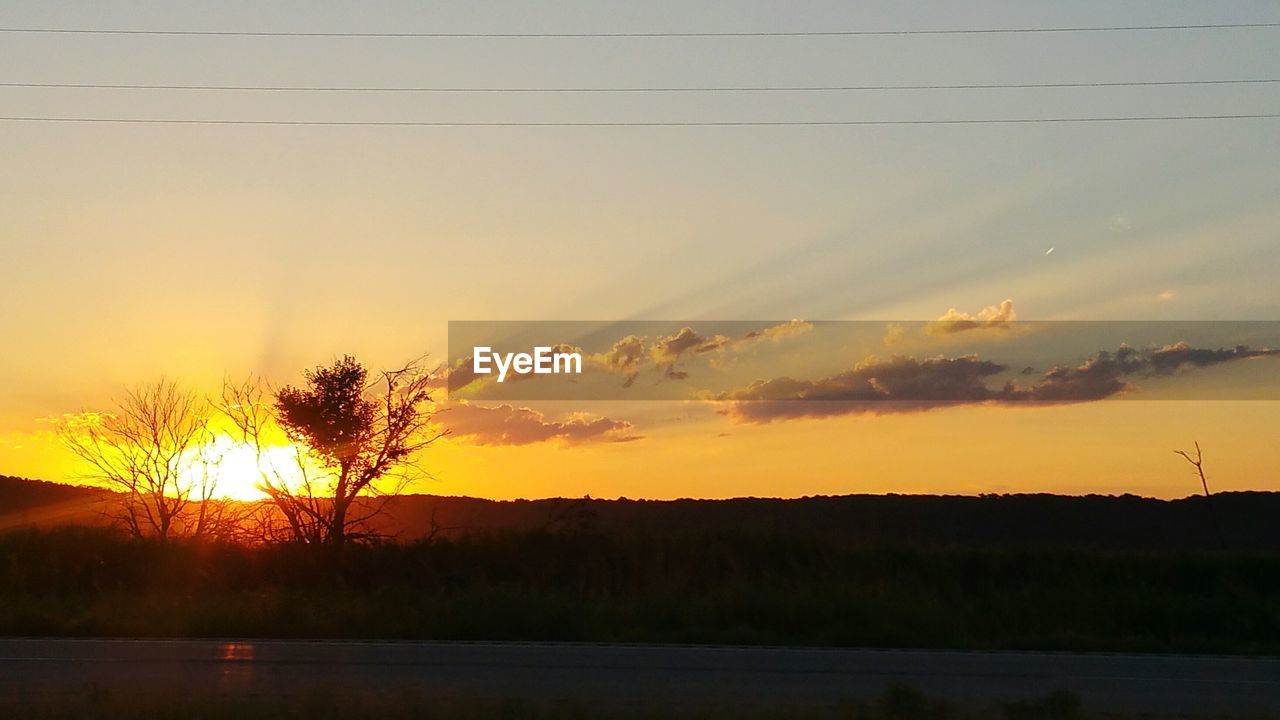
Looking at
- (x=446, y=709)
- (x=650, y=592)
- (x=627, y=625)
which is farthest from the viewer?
(x=650, y=592)

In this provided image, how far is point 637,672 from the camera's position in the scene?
15.9 m

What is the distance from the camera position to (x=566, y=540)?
3203 centimetres

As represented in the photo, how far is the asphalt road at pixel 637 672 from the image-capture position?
13891 millimetres

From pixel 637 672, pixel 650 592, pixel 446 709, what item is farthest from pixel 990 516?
pixel 446 709

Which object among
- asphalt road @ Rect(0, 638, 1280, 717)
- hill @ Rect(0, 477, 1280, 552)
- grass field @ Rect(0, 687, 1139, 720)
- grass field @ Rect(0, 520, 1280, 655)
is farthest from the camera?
hill @ Rect(0, 477, 1280, 552)

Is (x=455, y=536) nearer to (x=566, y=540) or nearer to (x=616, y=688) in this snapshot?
(x=566, y=540)

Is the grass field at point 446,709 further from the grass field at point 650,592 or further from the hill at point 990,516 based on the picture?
the hill at point 990,516

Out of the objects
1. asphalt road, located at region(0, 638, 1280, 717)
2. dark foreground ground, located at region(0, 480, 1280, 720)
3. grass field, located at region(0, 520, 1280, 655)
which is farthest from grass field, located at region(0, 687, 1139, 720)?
grass field, located at region(0, 520, 1280, 655)

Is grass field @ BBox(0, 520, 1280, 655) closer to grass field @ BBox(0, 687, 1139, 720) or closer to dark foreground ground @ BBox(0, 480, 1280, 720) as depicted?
dark foreground ground @ BBox(0, 480, 1280, 720)

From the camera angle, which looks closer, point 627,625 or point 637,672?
point 637,672

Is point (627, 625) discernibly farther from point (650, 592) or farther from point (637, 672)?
point (637, 672)

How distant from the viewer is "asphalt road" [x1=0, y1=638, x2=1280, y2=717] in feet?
45.6

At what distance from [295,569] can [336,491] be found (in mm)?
5550

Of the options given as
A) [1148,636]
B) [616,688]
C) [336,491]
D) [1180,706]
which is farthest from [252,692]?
[336,491]
